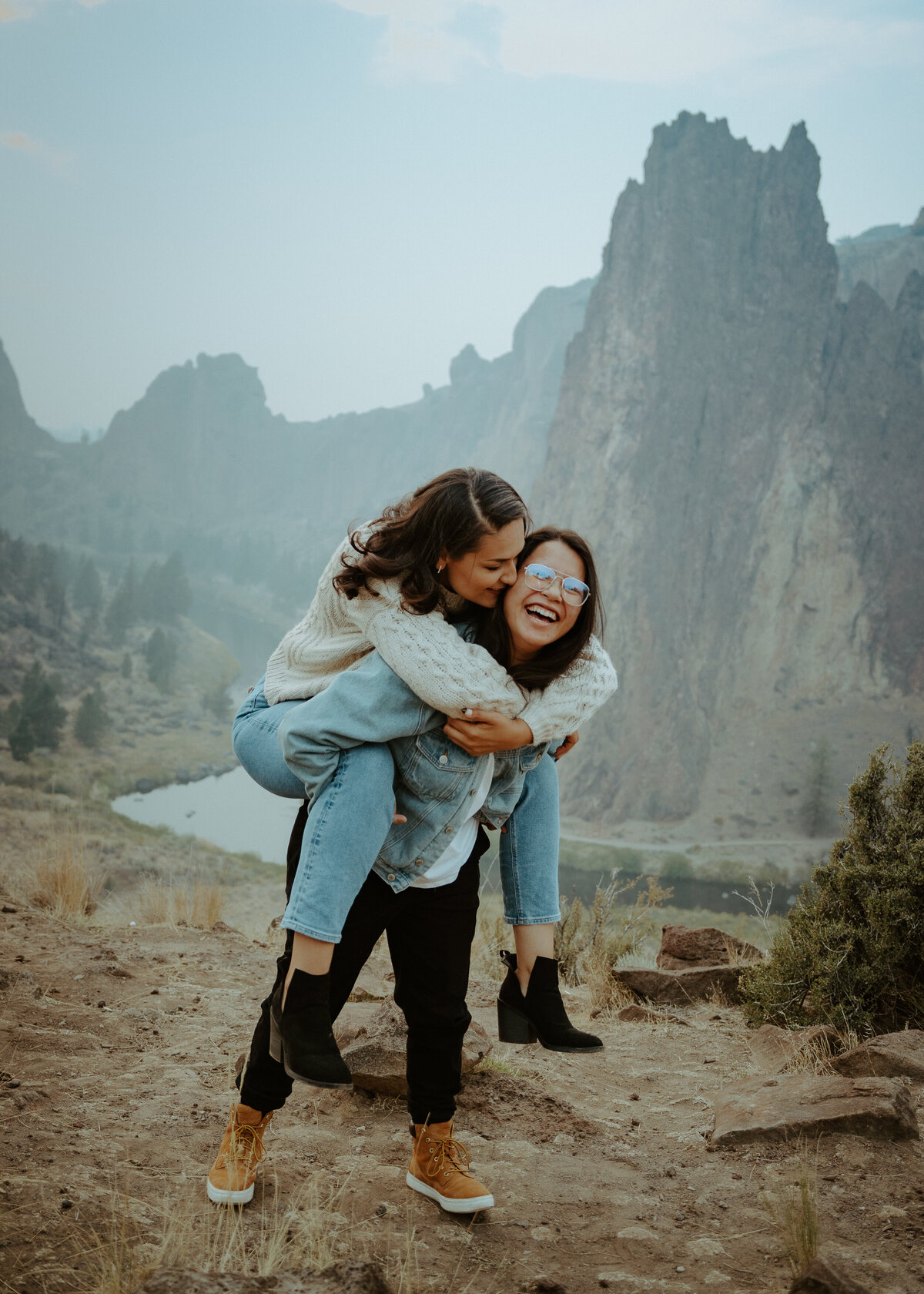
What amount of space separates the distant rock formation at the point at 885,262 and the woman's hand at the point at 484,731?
69821mm

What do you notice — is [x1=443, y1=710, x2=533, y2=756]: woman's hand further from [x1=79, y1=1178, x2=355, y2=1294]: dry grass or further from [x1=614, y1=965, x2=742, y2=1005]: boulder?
[x1=614, y1=965, x2=742, y2=1005]: boulder

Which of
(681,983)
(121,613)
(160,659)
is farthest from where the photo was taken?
(121,613)

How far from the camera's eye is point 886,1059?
9.21 ft

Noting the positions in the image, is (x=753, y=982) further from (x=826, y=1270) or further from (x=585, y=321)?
(x=585, y=321)

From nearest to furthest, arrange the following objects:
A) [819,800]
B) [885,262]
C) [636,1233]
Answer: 1. [636,1233]
2. [819,800]
3. [885,262]

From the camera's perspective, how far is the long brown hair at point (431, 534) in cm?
196

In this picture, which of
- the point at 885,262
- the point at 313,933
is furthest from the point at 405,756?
the point at 885,262

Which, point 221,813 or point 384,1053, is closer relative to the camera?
point 384,1053

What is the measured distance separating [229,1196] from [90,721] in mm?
47161

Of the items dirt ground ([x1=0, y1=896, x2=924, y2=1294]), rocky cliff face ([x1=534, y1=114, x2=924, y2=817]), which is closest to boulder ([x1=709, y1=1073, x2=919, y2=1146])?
dirt ground ([x1=0, y1=896, x2=924, y2=1294])

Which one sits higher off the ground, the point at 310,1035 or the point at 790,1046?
the point at 310,1035

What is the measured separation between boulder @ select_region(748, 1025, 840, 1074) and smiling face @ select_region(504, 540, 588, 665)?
1.95m

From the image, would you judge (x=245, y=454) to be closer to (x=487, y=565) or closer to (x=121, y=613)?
(x=121, y=613)

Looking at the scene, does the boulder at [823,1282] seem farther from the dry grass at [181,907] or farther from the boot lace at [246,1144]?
the dry grass at [181,907]
